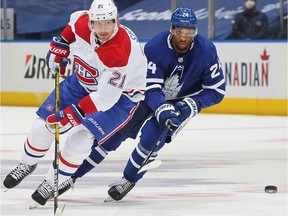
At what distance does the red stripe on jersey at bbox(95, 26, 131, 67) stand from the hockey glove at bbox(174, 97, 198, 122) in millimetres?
579

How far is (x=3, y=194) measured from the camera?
6266 mm

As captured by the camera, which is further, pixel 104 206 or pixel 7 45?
pixel 7 45

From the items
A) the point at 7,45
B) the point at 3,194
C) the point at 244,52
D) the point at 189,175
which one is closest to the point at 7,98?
the point at 7,45

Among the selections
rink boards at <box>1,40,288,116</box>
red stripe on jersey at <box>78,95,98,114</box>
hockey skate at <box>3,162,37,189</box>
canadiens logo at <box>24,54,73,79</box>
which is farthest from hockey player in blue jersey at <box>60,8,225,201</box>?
canadiens logo at <box>24,54,73,79</box>

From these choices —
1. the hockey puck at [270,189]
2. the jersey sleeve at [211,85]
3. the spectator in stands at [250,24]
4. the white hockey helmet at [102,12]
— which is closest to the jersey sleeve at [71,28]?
the white hockey helmet at [102,12]

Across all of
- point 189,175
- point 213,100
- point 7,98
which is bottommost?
point 7,98

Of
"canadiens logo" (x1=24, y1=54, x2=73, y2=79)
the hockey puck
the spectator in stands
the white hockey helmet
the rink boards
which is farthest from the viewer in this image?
"canadiens logo" (x1=24, y1=54, x2=73, y2=79)

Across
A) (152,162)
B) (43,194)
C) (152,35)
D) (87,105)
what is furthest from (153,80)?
(152,35)

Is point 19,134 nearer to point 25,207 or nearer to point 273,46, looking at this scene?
point 273,46

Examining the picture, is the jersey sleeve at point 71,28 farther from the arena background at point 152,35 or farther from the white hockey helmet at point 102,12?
the arena background at point 152,35

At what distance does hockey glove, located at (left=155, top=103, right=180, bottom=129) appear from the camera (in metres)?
5.88

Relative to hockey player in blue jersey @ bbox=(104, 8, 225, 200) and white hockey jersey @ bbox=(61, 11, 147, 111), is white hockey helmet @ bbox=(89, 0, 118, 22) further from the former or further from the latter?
hockey player in blue jersey @ bbox=(104, 8, 225, 200)

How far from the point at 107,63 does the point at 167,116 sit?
0.50 meters

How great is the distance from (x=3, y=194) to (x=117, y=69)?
47.1 inches
